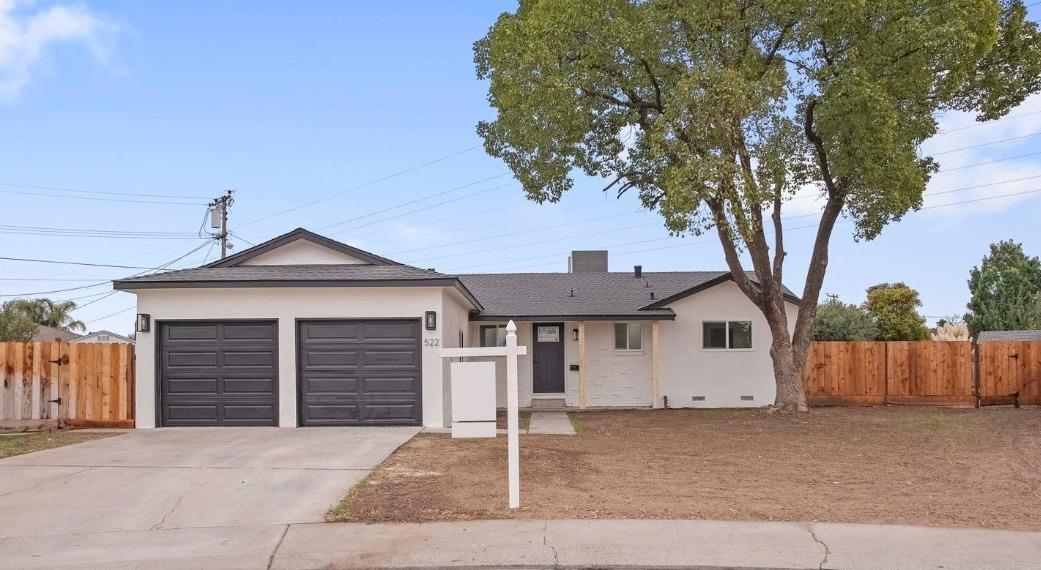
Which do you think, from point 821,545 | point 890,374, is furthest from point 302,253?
point 890,374

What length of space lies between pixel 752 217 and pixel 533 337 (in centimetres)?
739

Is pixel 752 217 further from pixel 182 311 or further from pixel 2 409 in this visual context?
pixel 2 409

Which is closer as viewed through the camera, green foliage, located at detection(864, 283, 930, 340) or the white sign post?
the white sign post

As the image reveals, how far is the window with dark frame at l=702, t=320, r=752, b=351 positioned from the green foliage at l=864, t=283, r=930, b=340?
41.7 feet

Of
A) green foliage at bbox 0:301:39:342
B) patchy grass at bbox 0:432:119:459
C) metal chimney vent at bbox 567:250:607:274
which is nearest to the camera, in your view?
patchy grass at bbox 0:432:119:459

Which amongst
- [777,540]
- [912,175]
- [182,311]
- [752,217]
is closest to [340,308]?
[182,311]

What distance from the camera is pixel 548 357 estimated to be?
2147 cm

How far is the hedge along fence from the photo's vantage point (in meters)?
20.8

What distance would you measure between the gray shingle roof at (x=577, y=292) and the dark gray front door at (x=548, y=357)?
675mm

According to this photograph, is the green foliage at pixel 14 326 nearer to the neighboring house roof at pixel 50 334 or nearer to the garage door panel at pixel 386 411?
the neighboring house roof at pixel 50 334

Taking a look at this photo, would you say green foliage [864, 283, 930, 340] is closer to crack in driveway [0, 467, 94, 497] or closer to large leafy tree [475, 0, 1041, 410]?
large leafy tree [475, 0, 1041, 410]

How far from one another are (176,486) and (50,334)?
114ft

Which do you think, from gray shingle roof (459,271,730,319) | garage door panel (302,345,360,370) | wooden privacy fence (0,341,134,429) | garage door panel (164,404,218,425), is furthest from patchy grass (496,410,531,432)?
wooden privacy fence (0,341,134,429)

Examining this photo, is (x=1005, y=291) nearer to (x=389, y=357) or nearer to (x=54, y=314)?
(x=389, y=357)
